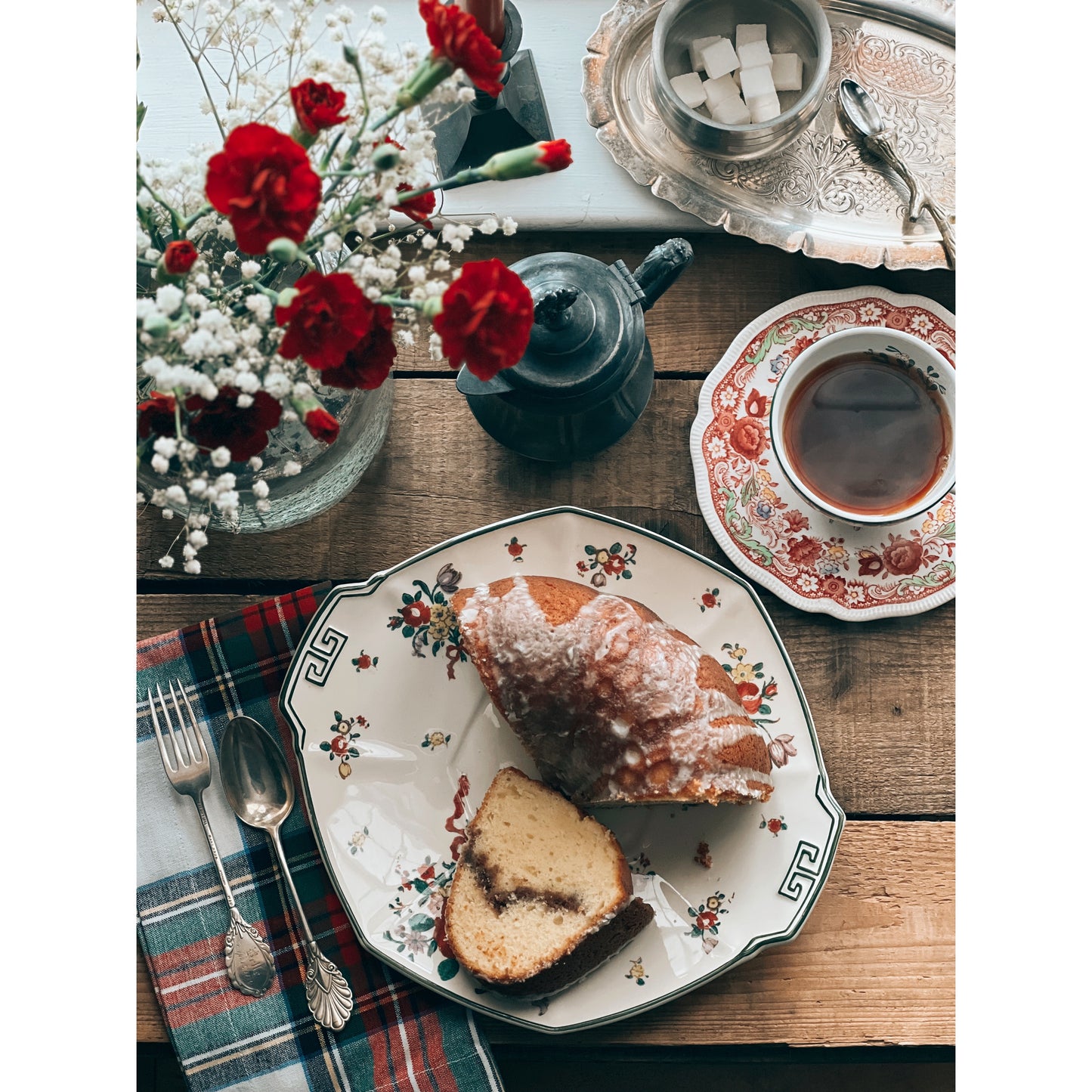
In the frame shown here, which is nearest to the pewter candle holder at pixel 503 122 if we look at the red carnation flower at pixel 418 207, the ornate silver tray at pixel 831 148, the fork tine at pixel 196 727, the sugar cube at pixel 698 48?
the ornate silver tray at pixel 831 148

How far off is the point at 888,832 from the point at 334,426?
94cm

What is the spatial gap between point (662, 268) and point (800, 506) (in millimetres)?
411

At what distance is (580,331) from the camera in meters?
1.04

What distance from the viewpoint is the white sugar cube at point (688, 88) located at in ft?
4.12

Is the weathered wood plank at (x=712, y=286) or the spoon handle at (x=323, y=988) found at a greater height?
the weathered wood plank at (x=712, y=286)

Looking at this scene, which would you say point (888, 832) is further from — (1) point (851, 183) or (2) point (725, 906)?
(1) point (851, 183)

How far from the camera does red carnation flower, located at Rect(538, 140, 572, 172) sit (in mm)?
671

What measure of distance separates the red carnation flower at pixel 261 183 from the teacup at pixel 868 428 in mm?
764

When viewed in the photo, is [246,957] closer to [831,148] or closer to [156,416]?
[156,416]

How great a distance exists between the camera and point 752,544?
129 centimetres

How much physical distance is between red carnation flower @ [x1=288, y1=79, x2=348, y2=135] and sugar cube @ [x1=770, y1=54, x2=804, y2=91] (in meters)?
0.78

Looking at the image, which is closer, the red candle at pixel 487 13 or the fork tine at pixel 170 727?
the red candle at pixel 487 13

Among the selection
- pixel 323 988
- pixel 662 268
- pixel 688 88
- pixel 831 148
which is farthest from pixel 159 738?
pixel 831 148

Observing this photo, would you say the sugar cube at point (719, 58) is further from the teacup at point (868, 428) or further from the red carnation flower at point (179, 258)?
the red carnation flower at point (179, 258)
